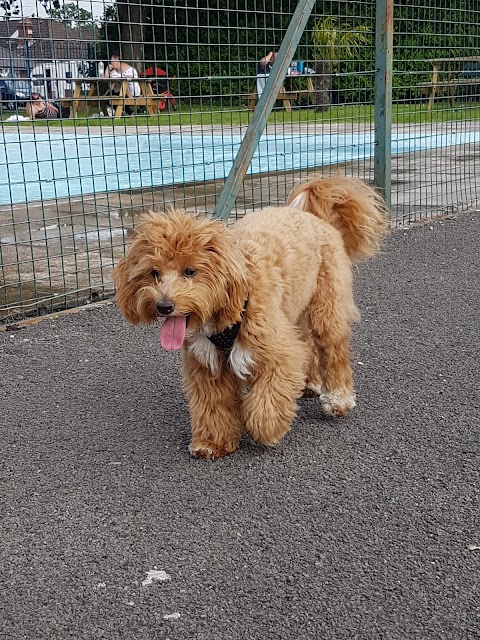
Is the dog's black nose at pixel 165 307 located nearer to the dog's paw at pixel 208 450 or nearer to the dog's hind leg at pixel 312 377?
the dog's paw at pixel 208 450

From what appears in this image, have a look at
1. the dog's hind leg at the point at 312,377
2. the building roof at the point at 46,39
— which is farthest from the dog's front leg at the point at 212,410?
the building roof at the point at 46,39

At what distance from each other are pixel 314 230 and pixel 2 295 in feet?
9.88

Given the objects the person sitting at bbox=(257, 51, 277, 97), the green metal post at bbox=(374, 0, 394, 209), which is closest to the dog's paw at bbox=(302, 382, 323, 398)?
the person sitting at bbox=(257, 51, 277, 97)

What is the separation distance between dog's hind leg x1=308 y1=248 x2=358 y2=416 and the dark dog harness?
2.16 feet

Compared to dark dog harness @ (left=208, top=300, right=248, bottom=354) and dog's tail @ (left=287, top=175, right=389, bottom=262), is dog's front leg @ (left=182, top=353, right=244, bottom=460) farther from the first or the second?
dog's tail @ (left=287, top=175, right=389, bottom=262)

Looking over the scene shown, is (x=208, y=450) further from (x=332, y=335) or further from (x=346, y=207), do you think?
(x=346, y=207)

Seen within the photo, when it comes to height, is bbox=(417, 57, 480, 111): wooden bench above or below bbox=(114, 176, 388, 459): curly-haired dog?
above

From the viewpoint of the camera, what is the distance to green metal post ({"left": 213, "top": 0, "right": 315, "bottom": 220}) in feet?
20.3

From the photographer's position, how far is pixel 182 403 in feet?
13.9

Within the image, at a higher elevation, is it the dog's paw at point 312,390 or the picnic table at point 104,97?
the picnic table at point 104,97

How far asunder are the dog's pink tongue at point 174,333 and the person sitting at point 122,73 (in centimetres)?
335

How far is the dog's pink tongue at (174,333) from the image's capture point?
3176mm

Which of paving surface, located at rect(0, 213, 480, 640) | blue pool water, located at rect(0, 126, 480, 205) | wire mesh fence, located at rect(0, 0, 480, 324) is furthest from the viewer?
blue pool water, located at rect(0, 126, 480, 205)

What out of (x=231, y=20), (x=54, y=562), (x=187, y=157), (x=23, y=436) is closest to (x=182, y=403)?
(x=23, y=436)
